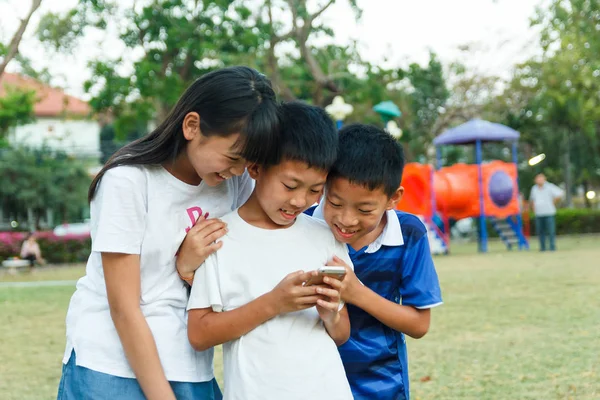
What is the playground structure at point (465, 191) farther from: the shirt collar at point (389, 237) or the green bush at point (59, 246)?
the shirt collar at point (389, 237)

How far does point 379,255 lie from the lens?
2.16m

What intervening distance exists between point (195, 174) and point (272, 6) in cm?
1554

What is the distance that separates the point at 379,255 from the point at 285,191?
380 mm

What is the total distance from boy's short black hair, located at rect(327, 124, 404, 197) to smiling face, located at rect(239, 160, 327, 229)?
Answer: 91 mm

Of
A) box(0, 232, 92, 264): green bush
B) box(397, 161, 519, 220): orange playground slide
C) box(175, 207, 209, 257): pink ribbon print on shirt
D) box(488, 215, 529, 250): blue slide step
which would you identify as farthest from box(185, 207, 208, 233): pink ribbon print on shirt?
box(0, 232, 92, 264): green bush

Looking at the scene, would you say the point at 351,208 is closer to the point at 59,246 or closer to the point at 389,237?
the point at 389,237

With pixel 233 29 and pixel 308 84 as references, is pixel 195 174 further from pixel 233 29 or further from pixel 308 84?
pixel 308 84

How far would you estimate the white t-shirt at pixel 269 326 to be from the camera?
6.03 ft

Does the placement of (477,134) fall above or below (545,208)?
above

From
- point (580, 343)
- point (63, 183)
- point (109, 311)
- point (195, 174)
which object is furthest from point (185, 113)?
point (63, 183)

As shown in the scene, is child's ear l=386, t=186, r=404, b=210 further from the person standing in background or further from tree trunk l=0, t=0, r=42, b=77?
the person standing in background

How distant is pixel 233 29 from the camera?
1783cm

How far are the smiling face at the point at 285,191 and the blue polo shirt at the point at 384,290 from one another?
0.26 meters

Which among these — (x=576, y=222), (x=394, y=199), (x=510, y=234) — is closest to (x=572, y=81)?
(x=576, y=222)
